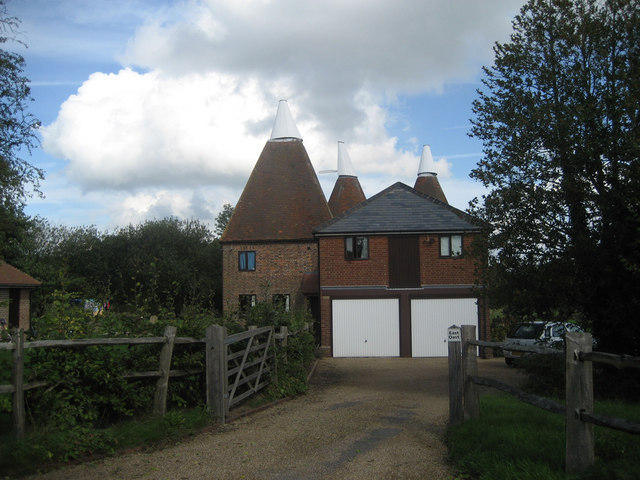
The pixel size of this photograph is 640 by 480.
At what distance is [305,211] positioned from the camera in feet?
119

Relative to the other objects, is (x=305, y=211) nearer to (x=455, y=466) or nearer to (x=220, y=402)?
(x=220, y=402)

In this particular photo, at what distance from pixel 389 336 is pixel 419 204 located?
20.2 ft

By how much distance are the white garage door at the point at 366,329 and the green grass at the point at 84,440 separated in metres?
17.8

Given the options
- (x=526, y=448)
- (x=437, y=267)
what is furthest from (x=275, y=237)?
(x=526, y=448)

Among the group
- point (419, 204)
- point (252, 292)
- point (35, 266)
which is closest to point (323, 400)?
point (419, 204)

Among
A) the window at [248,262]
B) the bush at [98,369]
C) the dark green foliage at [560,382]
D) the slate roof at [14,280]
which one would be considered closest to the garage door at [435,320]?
the window at [248,262]

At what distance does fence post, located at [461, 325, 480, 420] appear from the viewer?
767 cm

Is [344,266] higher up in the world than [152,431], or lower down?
higher up

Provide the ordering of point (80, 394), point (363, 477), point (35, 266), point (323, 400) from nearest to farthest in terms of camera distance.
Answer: point (363, 477), point (80, 394), point (323, 400), point (35, 266)

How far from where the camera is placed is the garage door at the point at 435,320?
84.7 ft

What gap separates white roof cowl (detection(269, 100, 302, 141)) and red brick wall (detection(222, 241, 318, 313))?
26.2 ft

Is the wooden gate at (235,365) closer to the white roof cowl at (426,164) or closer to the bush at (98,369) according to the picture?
the bush at (98,369)

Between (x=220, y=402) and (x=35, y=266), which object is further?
(x=35, y=266)

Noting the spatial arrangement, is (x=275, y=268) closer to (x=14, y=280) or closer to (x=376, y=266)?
(x=376, y=266)
